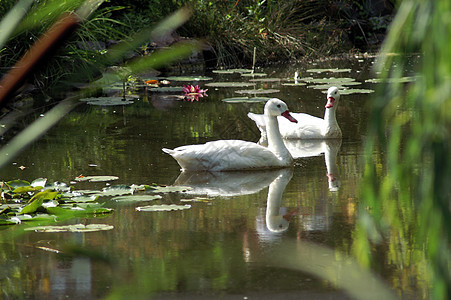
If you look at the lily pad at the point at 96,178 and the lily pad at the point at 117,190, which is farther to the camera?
the lily pad at the point at 96,178

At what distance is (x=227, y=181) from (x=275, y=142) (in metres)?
0.76

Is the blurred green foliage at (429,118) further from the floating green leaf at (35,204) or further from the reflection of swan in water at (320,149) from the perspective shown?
the reflection of swan in water at (320,149)

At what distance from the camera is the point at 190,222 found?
15.8 ft

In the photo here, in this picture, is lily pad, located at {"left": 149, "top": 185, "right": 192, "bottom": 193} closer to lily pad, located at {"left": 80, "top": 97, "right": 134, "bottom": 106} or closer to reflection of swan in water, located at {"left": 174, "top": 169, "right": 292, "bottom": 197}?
reflection of swan in water, located at {"left": 174, "top": 169, "right": 292, "bottom": 197}

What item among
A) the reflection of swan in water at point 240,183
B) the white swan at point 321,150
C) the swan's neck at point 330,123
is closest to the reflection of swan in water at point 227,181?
the reflection of swan in water at point 240,183

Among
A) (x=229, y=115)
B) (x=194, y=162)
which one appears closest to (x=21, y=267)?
(x=194, y=162)

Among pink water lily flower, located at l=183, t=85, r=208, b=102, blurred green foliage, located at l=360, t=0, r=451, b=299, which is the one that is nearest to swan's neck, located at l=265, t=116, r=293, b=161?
pink water lily flower, located at l=183, t=85, r=208, b=102

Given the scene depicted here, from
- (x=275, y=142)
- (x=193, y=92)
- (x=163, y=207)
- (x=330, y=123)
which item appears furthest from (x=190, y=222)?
(x=193, y=92)

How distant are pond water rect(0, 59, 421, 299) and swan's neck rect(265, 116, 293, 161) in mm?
163

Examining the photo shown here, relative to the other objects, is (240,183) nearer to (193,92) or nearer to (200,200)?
(200,200)

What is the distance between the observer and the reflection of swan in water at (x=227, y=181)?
573 cm

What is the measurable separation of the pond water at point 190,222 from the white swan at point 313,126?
160mm

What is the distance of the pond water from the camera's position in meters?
3.61

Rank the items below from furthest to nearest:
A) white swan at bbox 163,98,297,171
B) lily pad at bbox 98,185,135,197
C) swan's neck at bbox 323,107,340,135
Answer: swan's neck at bbox 323,107,340,135 → white swan at bbox 163,98,297,171 → lily pad at bbox 98,185,135,197
